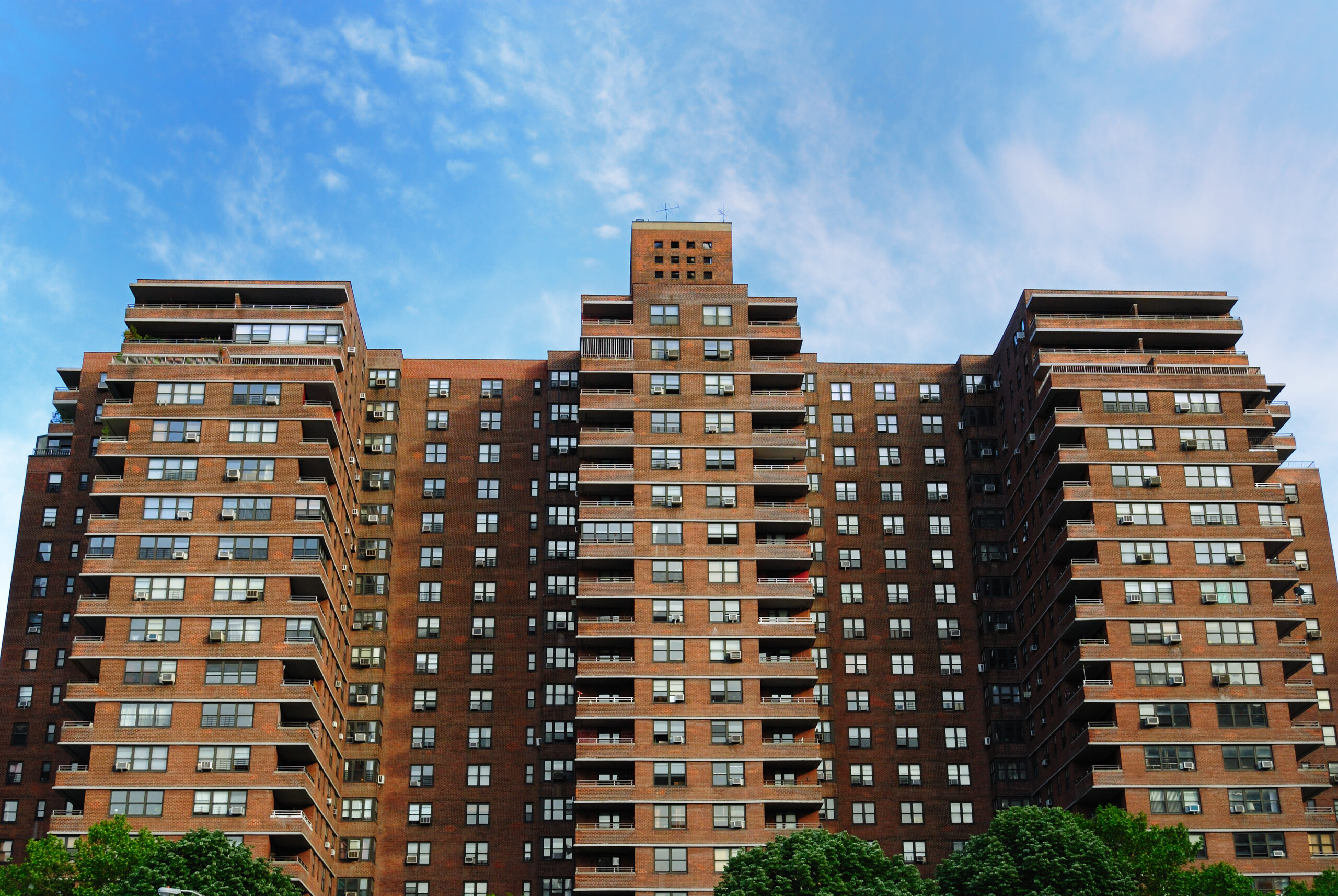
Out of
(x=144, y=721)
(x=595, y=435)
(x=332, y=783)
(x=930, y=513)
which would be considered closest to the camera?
(x=144, y=721)

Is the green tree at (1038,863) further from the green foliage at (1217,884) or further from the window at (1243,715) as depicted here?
the window at (1243,715)

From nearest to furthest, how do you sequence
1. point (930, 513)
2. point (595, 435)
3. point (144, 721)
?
point (144, 721)
point (595, 435)
point (930, 513)

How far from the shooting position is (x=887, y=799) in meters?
134

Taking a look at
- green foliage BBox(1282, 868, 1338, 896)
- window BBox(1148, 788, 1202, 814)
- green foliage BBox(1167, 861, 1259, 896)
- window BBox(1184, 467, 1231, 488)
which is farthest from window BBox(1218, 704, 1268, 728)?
green foliage BBox(1167, 861, 1259, 896)

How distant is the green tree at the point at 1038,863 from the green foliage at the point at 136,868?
147ft

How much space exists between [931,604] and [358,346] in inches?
2243

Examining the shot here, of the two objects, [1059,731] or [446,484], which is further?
[446,484]

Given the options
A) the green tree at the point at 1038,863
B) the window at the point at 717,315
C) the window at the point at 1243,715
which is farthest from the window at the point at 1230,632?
the window at the point at 717,315

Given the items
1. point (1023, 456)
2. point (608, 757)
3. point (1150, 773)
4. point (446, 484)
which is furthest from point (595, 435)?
point (1150, 773)

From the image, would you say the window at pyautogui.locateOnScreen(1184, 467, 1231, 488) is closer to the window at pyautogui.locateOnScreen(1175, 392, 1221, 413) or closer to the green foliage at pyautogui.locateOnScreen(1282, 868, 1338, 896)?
the window at pyautogui.locateOnScreen(1175, 392, 1221, 413)

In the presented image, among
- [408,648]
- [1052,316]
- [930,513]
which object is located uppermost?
[1052,316]

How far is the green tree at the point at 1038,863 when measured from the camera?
331 ft

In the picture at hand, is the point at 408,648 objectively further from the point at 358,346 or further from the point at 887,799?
the point at 887,799

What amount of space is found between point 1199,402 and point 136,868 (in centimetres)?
9062
